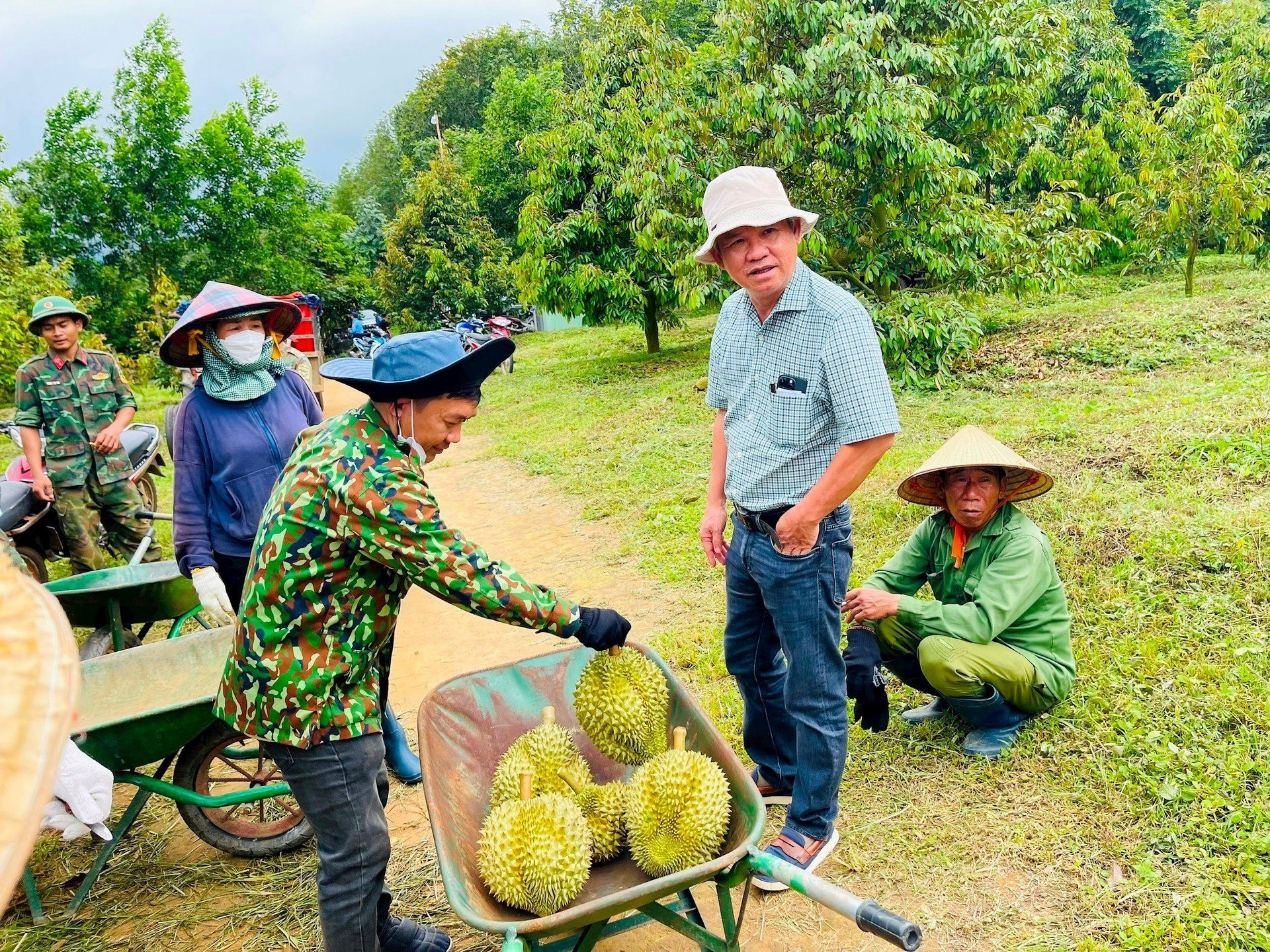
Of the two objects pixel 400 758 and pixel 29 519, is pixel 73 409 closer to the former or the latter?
pixel 29 519

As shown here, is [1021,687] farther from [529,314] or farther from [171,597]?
[529,314]

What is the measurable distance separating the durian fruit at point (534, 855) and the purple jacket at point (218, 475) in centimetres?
167

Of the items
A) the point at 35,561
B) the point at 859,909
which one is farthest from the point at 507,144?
the point at 859,909

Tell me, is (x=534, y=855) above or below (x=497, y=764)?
above

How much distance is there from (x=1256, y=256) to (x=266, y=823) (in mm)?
15115

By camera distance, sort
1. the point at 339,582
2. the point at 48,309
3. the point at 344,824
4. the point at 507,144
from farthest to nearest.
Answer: the point at 507,144 < the point at 48,309 < the point at 344,824 < the point at 339,582

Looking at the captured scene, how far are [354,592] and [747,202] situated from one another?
161 centimetres

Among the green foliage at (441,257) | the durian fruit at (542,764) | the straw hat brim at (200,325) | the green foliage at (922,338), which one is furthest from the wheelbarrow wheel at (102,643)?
the green foliage at (441,257)

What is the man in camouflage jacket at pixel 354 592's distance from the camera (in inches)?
86.2

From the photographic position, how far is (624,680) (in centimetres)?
273

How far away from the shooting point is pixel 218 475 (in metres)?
3.43

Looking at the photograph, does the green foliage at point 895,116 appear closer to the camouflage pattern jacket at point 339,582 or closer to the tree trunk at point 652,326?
the tree trunk at point 652,326

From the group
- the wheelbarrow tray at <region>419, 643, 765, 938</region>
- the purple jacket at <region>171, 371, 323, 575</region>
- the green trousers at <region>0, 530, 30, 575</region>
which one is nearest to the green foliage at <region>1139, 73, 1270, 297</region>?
the wheelbarrow tray at <region>419, 643, 765, 938</region>

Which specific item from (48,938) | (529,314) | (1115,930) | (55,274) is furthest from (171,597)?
(529,314)
